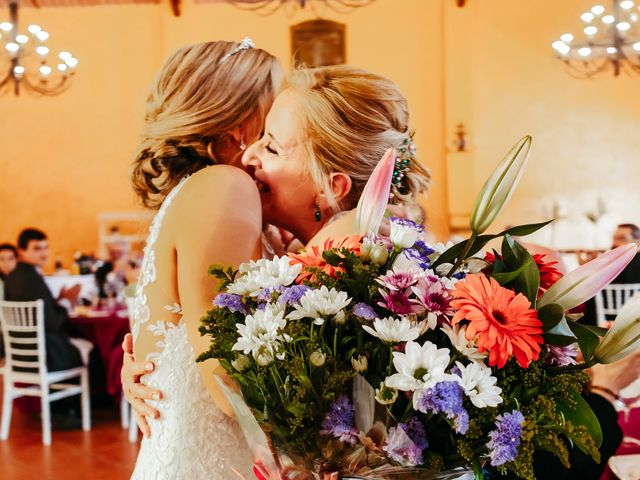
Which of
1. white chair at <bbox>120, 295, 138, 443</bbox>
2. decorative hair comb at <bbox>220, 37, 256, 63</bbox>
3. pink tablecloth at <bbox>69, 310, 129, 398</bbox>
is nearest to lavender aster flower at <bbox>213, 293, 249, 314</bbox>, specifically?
decorative hair comb at <bbox>220, 37, 256, 63</bbox>

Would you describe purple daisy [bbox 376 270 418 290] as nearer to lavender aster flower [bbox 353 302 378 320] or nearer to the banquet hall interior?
lavender aster flower [bbox 353 302 378 320]

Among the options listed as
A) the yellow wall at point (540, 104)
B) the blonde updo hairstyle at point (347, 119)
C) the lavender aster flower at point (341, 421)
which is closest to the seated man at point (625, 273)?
the blonde updo hairstyle at point (347, 119)

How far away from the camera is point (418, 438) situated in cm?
72

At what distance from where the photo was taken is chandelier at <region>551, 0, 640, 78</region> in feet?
28.2

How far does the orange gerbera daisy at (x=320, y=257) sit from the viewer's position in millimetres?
819

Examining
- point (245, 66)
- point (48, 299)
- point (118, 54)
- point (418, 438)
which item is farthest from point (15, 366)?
point (118, 54)

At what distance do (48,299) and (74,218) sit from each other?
5085mm

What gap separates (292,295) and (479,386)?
20cm

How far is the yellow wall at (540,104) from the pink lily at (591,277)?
934 cm

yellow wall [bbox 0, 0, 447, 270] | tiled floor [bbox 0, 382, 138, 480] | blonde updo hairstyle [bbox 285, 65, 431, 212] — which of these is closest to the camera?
blonde updo hairstyle [bbox 285, 65, 431, 212]

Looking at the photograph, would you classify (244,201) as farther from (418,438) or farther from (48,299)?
(48,299)

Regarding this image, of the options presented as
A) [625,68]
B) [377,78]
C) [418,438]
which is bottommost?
[418,438]

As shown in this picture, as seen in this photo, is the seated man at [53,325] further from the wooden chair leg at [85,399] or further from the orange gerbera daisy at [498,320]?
the orange gerbera daisy at [498,320]

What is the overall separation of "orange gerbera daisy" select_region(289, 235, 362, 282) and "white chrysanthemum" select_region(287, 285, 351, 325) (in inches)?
2.1
